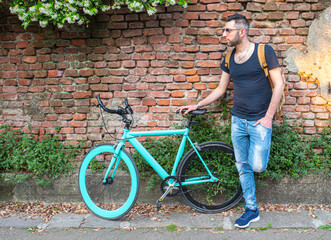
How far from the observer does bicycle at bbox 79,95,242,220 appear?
339cm

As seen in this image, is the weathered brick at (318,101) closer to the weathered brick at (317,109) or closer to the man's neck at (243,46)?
the weathered brick at (317,109)

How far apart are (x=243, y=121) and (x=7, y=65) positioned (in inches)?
131

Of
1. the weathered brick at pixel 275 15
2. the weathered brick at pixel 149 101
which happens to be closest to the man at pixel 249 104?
the weathered brick at pixel 275 15

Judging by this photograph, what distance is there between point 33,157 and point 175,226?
7.06ft

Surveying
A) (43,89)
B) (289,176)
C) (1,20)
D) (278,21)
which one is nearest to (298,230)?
(289,176)

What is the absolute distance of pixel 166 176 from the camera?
11.3ft

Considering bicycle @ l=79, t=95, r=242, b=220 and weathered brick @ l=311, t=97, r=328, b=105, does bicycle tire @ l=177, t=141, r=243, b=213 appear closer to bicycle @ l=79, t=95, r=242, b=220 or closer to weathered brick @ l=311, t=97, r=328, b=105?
bicycle @ l=79, t=95, r=242, b=220

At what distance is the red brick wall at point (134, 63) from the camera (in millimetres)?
3666

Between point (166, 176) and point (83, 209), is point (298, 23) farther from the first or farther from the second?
point (83, 209)

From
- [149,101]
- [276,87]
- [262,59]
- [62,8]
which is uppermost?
[62,8]

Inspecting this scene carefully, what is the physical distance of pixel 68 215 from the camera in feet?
11.8

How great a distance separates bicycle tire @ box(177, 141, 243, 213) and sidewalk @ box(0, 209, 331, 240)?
0.15m

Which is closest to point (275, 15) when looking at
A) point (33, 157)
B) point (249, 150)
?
point (249, 150)

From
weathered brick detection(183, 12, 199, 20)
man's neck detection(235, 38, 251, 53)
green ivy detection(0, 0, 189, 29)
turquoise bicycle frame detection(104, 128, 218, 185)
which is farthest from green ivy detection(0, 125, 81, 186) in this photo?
man's neck detection(235, 38, 251, 53)
